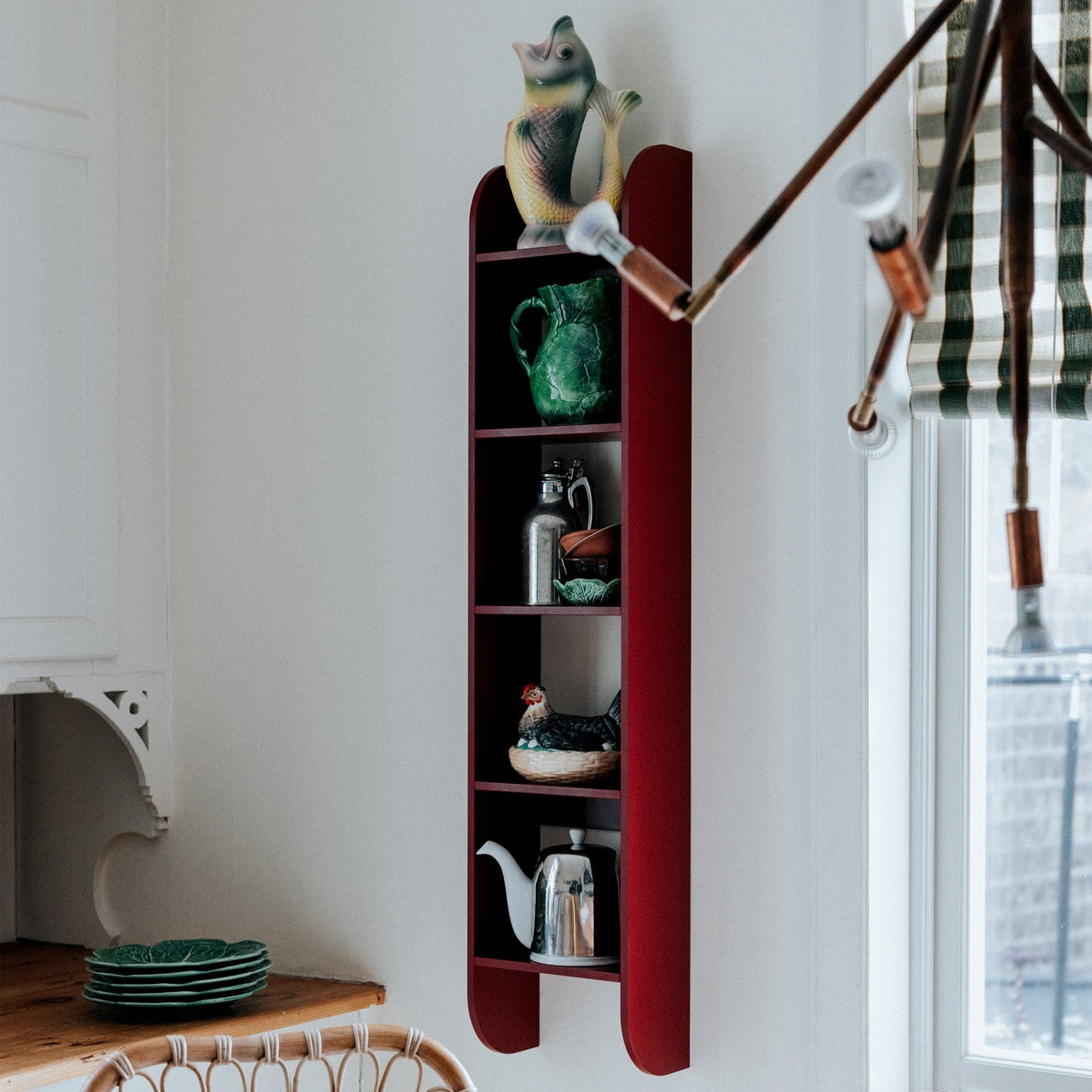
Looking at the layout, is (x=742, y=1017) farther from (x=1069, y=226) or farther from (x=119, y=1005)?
(x=1069, y=226)

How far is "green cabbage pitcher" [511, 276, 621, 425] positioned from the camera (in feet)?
6.05

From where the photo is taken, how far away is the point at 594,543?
1.84 meters

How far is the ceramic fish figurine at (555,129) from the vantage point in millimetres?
1833

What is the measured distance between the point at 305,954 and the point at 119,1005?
0.37 m

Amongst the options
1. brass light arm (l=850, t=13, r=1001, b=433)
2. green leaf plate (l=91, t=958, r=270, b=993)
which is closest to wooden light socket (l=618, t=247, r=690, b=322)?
brass light arm (l=850, t=13, r=1001, b=433)

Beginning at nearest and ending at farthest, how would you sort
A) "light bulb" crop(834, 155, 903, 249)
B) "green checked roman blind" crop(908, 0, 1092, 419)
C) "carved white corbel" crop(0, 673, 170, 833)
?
"light bulb" crop(834, 155, 903, 249), "green checked roman blind" crop(908, 0, 1092, 419), "carved white corbel" crop(0, 673, 170, 833)

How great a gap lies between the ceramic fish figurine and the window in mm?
571

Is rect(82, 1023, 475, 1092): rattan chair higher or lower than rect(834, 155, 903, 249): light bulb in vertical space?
lower

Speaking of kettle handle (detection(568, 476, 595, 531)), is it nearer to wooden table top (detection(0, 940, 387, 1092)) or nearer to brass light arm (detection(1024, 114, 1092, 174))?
wooden table top (detection(0, 940, 387, 1092))

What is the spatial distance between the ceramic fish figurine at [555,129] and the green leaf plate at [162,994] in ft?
3.59

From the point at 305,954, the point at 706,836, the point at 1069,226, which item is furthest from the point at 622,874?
the point at 1069,226

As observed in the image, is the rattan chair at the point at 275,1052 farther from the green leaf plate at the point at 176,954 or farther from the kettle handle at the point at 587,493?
the kettle handle at the point at 587,493

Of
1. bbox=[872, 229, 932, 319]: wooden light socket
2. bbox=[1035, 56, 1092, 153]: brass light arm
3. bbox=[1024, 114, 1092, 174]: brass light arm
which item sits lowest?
bbox=[872, 229, 932, 319]: wooden light socket

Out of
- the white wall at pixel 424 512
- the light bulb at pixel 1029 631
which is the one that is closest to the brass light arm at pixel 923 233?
the light bulb at pixel 1029 631
